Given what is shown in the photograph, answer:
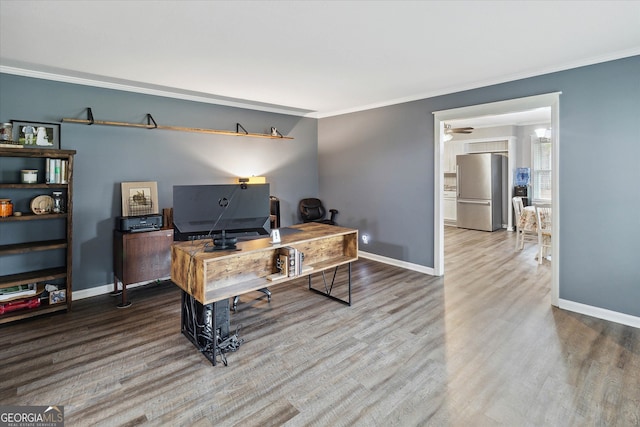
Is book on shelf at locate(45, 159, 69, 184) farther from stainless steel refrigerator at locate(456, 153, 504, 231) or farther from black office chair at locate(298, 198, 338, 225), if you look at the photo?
stainless steel refrigerator at locate(456, 153, 504, 231)

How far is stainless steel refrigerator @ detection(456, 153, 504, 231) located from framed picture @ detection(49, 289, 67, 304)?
7.78 meters

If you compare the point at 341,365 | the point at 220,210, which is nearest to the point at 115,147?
Answer: the point at 220,210

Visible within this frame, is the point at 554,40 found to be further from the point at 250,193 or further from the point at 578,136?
the point at 250,193

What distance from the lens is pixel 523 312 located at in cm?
325

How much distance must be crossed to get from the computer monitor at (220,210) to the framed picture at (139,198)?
1.69 meters

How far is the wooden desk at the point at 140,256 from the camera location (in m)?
3.49

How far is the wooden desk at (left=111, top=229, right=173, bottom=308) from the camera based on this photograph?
3.49m

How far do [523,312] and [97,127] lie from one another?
4974mm

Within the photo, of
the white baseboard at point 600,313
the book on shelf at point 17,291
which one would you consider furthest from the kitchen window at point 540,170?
the book on shelf at point 17,291

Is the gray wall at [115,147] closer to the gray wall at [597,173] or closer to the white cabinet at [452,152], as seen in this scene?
the gray wall at [597,173]

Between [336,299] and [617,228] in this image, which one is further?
[336,299]

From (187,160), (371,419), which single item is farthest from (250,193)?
(187,160)

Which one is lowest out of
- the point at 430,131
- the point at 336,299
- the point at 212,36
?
the point at 336,299

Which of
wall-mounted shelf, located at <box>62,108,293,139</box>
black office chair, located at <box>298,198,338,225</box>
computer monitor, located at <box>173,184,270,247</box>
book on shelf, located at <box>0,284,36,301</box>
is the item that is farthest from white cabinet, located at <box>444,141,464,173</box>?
book on shelf, located at <box>0,284,36,301</box>
